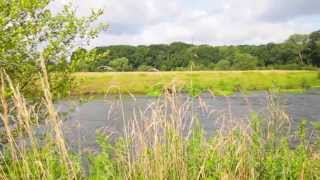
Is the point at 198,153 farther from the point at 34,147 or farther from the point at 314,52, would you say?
the point at 314,52

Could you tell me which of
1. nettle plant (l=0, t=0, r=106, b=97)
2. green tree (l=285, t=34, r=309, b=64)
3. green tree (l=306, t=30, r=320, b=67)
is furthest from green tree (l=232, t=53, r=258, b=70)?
nettle plant (l=0, t=0, r=106, b=97)

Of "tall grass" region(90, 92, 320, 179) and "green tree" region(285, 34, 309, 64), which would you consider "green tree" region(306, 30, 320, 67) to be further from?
"tall grass" region(90, 92, 320, 179)

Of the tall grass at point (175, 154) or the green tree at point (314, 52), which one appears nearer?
the tall grass at point (175, 154)

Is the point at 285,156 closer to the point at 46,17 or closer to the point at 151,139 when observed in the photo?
the point at 151,139

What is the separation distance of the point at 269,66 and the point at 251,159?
500 ft

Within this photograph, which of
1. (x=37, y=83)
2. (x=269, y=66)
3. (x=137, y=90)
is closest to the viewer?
(x=37, y=83)

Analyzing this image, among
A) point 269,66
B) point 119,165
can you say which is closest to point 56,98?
point 119,165

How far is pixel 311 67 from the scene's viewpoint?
13212cm

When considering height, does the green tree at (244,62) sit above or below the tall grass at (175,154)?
below

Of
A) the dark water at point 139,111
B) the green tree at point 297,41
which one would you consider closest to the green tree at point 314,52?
the green tree at point 297,41

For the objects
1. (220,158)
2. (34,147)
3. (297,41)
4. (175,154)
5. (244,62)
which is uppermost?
(297,41)

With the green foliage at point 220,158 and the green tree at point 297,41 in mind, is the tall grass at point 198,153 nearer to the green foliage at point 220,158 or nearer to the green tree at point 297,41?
the green foliage at point 220,158

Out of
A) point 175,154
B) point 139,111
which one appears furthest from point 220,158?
point 139,111

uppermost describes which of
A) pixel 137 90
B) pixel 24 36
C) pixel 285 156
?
pixel 24 36
